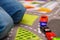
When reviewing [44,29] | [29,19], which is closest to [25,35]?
[44,29]

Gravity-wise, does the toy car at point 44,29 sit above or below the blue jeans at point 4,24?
below

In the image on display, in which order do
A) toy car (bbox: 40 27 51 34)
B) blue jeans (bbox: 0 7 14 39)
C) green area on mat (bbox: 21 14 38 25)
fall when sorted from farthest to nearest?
green area on mat (bbox: 21 14 38 25) < toy car (bbox: 40 27 51 34) < blue jeans (bbox: 0 7 14 39)

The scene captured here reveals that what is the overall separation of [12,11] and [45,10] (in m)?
0.45

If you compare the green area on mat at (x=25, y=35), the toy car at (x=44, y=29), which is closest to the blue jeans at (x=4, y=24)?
the green area on mat at (x=25, y=35)

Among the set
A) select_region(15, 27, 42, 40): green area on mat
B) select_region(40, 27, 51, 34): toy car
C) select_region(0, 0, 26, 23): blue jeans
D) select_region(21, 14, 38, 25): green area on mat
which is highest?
select_region(0, 0, 26, 23): blue jeans

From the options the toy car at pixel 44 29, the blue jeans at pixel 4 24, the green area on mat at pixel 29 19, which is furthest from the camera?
the green area on mat at pixel 29 19

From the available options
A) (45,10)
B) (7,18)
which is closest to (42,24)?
(7,18)

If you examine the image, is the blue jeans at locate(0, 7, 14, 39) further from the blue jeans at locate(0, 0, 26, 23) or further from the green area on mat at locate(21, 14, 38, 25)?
the green area on mat at locate(21, 14, 38, 25)

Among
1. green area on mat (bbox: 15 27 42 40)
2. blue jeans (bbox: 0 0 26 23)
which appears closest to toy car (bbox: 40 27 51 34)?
green area on mat (bbox: 15 27 42 40)

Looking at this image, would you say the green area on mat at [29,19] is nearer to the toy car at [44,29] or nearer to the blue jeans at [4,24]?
the toy car at [44,29]

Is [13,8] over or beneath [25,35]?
over

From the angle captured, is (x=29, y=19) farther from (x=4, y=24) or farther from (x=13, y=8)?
(x=4, y=24)

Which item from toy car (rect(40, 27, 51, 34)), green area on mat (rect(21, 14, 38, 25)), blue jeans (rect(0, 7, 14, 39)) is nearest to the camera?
blue jeans (rect(0, 7, 14, 39))

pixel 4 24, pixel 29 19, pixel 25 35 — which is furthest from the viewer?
pixel 29 19
